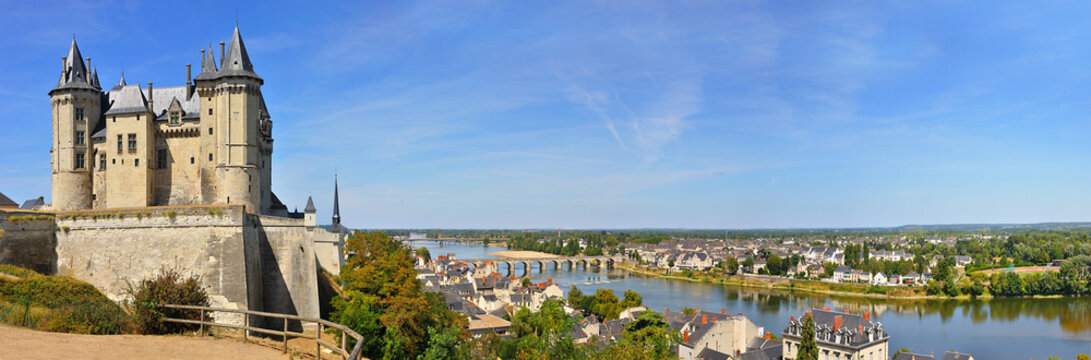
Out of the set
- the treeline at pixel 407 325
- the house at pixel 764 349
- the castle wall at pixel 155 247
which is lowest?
the house at pixel 764 349

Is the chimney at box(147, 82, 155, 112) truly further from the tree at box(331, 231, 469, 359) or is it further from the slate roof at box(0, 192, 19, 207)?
the slate roof at box(0, 192, 19, 207)

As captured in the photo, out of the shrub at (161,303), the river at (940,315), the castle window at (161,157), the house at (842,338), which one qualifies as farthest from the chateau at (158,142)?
the river at (940,315)

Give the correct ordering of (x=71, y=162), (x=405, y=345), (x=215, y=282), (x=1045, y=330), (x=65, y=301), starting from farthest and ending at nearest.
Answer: (x=1045, y=330)
(x=71, y=162)
(x=405, y=345)
(x=215, y=282)
(x=65, y=301)


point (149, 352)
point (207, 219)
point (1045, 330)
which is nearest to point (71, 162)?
point (207, 219)

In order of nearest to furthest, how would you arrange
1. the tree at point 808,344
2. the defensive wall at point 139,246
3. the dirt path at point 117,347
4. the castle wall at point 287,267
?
1. the dirt path at point 117,347
2. the defensive wall at point 139,246
3. the castle wall at point 287,267
4. the tree at point 808,344

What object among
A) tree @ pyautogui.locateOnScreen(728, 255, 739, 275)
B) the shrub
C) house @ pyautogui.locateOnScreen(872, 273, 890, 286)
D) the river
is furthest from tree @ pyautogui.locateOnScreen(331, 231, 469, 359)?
tree @ pyautogui.locateOnScreen(728, 255, 739, 275)

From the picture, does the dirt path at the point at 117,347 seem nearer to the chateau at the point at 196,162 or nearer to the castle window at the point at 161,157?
the chateau at the point at 196,162

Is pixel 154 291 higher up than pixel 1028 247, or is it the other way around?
pixel 154 291

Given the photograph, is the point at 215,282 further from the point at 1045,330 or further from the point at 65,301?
the point at 1045,330
